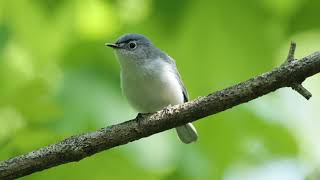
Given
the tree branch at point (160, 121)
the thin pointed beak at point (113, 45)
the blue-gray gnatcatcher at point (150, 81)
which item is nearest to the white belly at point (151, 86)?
the blue-gray gnatcatcher at point (150, 81)

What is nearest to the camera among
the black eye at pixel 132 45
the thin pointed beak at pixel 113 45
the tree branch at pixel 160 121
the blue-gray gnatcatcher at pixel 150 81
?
the tree branch at pixel 160 121

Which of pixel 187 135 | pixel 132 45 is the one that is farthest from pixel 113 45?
pixel 187 135

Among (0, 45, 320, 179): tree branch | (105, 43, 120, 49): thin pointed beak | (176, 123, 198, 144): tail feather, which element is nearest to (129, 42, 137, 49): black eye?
(105, 43, 120, 49): thin pointed beak

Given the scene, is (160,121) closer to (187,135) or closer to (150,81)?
(187,135)

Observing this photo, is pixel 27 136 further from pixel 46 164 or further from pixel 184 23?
pixel 184 23

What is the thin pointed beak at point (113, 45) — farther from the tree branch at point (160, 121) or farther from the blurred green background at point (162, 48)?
the tree branch at point (160, 121)

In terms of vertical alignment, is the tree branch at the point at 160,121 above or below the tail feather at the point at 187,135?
above

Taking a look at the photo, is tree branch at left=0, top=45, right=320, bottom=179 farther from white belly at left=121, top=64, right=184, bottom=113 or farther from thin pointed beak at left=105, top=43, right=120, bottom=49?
white belly at left=121, top=64, right=184, bottom=113
